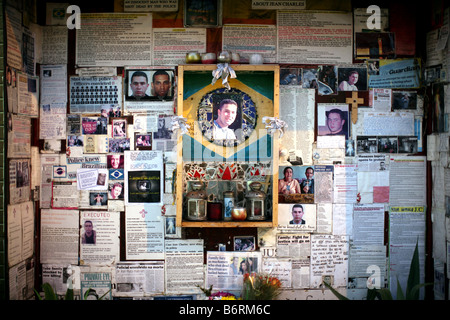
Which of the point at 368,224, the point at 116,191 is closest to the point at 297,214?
the point at 368,224

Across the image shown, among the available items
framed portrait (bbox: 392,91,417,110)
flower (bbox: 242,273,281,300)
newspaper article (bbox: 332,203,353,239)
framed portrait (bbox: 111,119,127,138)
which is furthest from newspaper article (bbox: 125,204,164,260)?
framed portrait (bbox: 392,91,417,110)

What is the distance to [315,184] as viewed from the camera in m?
3.27

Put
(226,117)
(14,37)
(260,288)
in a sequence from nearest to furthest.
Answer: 1. (14,37)
2. (260,288)
3. (226,117)

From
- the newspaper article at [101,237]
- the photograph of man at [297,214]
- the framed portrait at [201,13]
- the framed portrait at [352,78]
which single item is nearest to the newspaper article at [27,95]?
the newspaper article at [101,237]

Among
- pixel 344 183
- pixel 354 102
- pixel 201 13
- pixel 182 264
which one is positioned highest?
pixel 201 13

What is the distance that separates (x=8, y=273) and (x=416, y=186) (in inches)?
130

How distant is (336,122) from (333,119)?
4 cm

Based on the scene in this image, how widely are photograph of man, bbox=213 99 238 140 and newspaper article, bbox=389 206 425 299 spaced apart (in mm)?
1541

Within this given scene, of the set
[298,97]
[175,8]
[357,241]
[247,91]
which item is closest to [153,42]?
[175,8]

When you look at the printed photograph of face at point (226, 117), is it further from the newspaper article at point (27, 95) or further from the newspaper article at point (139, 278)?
the newspaper article at point (27, 95)

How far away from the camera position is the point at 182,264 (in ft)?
10.7

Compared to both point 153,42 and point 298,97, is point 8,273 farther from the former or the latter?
point 298,97

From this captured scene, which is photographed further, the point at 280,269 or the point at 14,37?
the point at 280,269

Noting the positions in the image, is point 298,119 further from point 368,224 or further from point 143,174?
point 143,174
